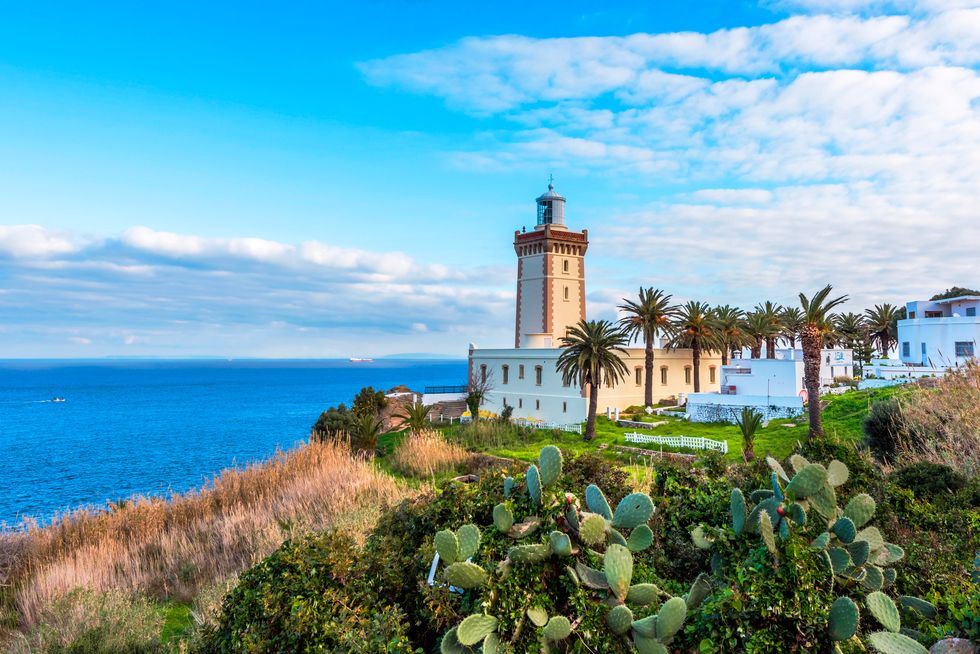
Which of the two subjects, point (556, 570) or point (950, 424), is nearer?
point (556, 570)

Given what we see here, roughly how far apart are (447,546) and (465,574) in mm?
197

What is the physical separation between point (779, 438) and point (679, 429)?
570 cm

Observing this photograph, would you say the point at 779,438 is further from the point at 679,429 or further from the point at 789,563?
the point at 789,563

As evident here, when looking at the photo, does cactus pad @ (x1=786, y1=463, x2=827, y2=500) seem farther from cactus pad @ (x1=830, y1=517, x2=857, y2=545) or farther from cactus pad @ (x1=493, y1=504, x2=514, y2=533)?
cactus pad @ (x1=493, y1=504, x2=514, y2=533)

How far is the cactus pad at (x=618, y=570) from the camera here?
9.45 feet

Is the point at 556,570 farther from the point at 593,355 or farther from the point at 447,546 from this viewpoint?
the point at 593,355

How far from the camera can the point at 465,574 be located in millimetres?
2924

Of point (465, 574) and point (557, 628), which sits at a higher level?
point (465, 574)

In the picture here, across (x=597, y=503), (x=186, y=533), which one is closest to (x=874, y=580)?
(x=597, y=503)

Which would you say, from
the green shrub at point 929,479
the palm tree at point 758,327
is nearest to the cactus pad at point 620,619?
the green shrub at point 929,479

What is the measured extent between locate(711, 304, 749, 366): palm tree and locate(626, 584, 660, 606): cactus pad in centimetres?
3490

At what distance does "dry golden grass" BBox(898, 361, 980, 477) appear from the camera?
9602mm

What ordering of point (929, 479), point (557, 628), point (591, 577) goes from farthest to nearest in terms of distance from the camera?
point (929, 479) < point (591, 577) < point (557, 628)

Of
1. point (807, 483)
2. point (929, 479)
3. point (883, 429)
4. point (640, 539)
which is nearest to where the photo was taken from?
point (640, 539)
